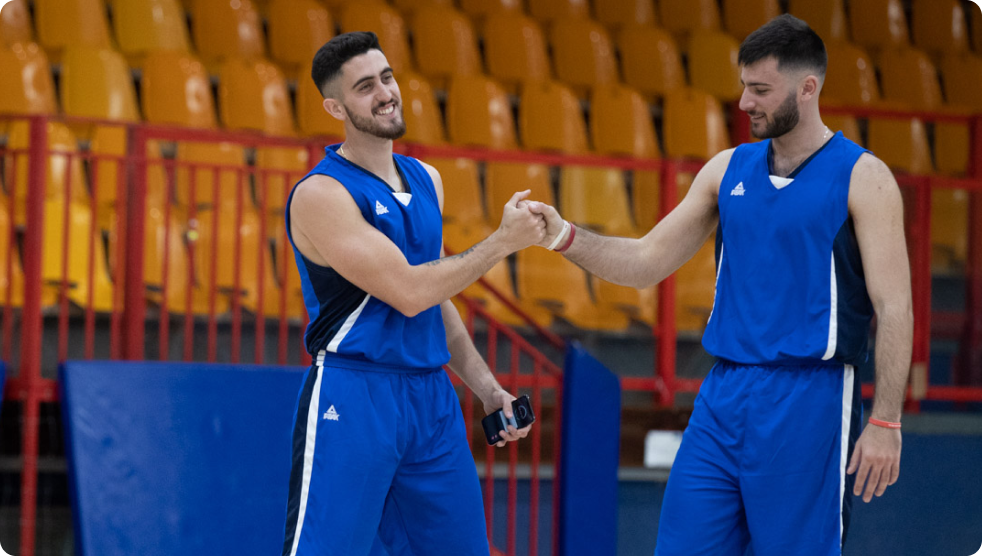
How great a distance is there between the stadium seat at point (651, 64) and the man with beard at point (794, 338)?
5234 millimetres

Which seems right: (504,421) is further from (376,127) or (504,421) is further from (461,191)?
(461,191)

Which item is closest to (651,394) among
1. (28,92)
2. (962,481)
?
(962,481)

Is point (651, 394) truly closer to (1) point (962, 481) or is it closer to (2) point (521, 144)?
(1) point (962, 481)

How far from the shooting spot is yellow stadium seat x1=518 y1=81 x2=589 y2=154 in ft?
24.1

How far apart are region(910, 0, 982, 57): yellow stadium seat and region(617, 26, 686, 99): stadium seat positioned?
2.42 m

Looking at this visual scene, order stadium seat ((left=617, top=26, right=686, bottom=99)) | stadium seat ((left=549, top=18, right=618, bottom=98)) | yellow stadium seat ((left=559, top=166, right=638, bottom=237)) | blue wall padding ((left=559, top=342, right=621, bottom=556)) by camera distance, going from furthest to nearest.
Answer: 1. stadium seat ((left=617, top=26, right=686, bottom=99))
2. stadium seat ((left=549, top=18, right=618, bottom=98))
3. yellow stadium seat ((left=559, top=166, right=638, bottom=237))
4. blue wall padding ((left=559, top=342, right=621, bottom=556))

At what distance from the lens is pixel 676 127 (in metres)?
7.66

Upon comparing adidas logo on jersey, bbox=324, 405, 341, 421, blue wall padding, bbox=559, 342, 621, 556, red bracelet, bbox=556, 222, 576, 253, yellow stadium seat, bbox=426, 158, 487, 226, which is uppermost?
yellow stadium seat, bbox=426, 158, 487, 226

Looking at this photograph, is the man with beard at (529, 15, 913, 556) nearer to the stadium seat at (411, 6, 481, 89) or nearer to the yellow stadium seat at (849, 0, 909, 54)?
the stadium seat at (411, 6, 481, 89)

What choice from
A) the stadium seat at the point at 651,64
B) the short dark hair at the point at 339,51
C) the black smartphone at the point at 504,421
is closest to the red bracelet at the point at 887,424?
the black smartphone at the point at 504,421

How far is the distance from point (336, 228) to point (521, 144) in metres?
4.77

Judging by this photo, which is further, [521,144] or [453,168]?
[521,144]

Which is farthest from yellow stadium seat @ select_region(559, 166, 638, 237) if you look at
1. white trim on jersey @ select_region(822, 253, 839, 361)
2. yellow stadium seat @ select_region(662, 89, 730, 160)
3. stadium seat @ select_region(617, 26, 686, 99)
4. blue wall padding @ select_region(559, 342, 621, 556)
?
white trim on jersey @ select_region(822, 253, 839, 361)

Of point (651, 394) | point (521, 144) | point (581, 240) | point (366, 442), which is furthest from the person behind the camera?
point (521, 144)
